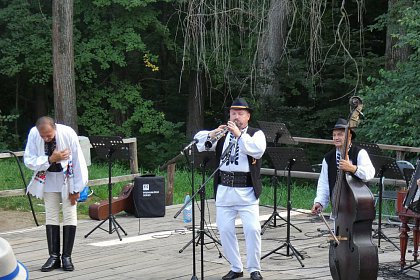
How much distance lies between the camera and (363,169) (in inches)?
239

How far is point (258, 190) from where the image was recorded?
6742mm

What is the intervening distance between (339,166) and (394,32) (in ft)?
28.9

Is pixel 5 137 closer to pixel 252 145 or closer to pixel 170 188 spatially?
pixel 170 188

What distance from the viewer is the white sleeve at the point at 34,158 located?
7.02 meters

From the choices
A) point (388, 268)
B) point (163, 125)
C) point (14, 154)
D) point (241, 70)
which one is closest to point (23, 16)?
point (163, 125)

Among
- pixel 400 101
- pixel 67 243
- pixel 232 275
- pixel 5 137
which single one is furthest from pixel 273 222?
pixel 5 137

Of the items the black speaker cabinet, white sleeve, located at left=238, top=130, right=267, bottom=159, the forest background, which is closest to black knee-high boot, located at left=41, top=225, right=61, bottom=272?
white sleeve, located at left=238, top=130, right=267, bottom=159

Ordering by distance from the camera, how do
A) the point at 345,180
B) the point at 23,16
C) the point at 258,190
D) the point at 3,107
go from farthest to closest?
the point at 3,107 → the point at 23,16 → the point at 258,190 → the point at 345,180

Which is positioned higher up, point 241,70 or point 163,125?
point 241,70

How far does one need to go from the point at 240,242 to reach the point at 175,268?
152cm

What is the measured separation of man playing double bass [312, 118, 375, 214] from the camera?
238 inches

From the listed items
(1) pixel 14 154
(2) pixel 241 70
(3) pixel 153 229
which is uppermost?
(2) pixel 241 70

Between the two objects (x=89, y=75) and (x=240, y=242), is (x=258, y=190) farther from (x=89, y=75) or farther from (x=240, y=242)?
(x=89, y=75)

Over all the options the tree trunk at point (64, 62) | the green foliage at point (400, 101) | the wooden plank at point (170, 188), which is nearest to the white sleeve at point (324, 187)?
the wooden plank at point (170, 188)
